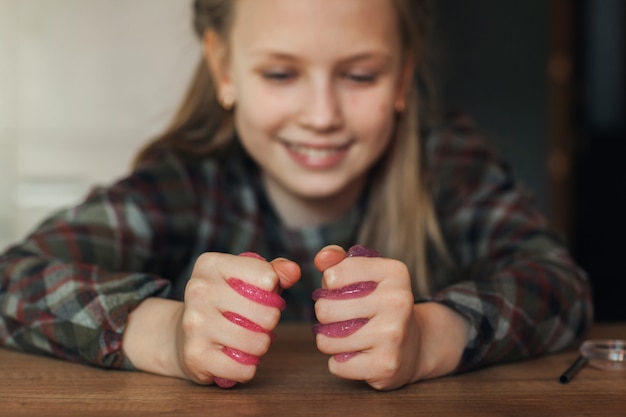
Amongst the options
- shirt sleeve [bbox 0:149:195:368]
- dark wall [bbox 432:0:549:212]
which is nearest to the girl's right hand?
shirt sleeve [bbox 0:149:195:368]

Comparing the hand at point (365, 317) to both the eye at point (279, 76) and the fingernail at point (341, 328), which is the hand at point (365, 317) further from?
the eye at point (279, 76)

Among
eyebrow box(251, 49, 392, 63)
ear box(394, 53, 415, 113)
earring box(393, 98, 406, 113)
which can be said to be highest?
eyebrow box(251, 49, 392, 63)

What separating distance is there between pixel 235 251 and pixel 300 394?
68 centimetres

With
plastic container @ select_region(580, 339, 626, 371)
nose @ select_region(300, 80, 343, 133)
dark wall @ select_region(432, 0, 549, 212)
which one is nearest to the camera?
plastic container @ select_region(580, 339, 626, 371)

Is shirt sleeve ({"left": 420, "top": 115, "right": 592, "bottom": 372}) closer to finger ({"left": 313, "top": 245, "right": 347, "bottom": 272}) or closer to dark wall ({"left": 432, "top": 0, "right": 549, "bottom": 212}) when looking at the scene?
finger ({"left": 313, "top": 245, "right": 347, "bottom": 272})

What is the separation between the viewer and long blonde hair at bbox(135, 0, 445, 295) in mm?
1421

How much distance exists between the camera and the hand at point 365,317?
0.81m

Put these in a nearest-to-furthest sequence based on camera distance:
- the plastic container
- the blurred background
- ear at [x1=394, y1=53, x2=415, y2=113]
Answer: the plastic container
ear at [x1=394, y1=53, x2=415, y2=113]
the blurred background

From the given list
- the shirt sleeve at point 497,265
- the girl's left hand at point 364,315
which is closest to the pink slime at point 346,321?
the girl's left hand at point 364,315

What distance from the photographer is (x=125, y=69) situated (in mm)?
3023

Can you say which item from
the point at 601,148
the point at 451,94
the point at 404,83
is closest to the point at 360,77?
the point at 404,83

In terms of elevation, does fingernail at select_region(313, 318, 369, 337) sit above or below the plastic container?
above

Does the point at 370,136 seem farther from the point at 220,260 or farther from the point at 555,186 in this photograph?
the point at 555,186

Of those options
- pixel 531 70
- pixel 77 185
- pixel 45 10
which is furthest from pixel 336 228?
pixel 531 70
